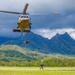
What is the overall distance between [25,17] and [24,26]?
1.64 meters

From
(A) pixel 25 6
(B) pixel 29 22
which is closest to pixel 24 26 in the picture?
(B) pixel 29 22

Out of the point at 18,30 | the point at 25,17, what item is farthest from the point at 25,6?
the point at 18,30

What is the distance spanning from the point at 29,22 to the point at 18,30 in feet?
15.8

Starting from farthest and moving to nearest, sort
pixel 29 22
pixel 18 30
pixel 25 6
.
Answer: pixel 18 30
pixel 29 22
pixel 25 6

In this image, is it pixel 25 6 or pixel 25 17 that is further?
pixel 25 17

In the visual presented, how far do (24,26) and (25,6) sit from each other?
6364mm

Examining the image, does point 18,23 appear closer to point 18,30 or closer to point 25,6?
point 18,30

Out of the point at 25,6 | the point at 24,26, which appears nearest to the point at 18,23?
the point at 24,26

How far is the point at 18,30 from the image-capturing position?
59.3 meters

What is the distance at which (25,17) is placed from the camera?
55.3m

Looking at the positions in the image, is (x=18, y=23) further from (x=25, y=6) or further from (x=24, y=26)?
(x=25, y=6)

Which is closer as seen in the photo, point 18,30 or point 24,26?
point 24,26

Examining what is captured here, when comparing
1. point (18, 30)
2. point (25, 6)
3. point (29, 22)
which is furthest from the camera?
point (18, 30)

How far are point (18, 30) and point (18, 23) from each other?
9.68 feet
